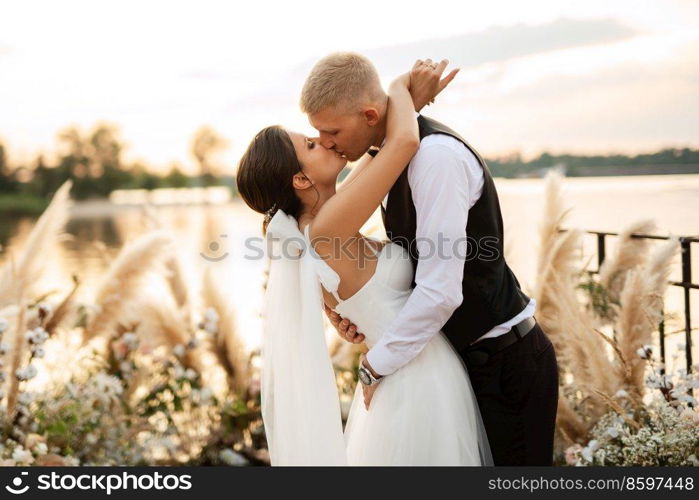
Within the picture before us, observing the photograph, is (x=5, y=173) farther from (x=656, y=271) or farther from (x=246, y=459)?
(x=656, y=271)

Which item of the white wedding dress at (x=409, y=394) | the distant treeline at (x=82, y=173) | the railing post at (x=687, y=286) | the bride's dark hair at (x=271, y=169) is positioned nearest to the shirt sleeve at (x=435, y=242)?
the white wedding dress at (x=409, y=394)

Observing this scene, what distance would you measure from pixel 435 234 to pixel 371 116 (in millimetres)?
438

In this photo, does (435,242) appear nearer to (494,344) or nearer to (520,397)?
(494,344)

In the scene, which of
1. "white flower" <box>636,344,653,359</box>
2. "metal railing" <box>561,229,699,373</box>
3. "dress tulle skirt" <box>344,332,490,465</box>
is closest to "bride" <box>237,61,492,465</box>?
"dress tulle skirt" <box>344,332,490,465</box>

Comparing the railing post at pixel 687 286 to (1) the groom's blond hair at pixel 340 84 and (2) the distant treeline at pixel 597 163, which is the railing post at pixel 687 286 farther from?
(1) the groom's blond hair at pixel 340 84

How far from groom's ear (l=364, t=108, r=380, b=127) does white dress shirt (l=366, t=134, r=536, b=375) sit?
0.18m

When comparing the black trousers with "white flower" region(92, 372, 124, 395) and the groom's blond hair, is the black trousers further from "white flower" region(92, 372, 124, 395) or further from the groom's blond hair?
"white flower" region(92, 372, 124, 395)

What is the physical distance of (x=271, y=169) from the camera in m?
2.27

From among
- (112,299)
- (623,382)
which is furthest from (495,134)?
(112,299)

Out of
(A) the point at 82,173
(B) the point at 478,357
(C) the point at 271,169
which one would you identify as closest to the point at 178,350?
(C) the point at 271,169

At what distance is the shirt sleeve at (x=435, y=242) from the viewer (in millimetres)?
2076

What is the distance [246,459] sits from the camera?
13.5 feet

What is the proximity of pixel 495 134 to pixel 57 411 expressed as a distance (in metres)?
2.54

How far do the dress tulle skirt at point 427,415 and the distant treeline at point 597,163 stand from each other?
1.49 metres
